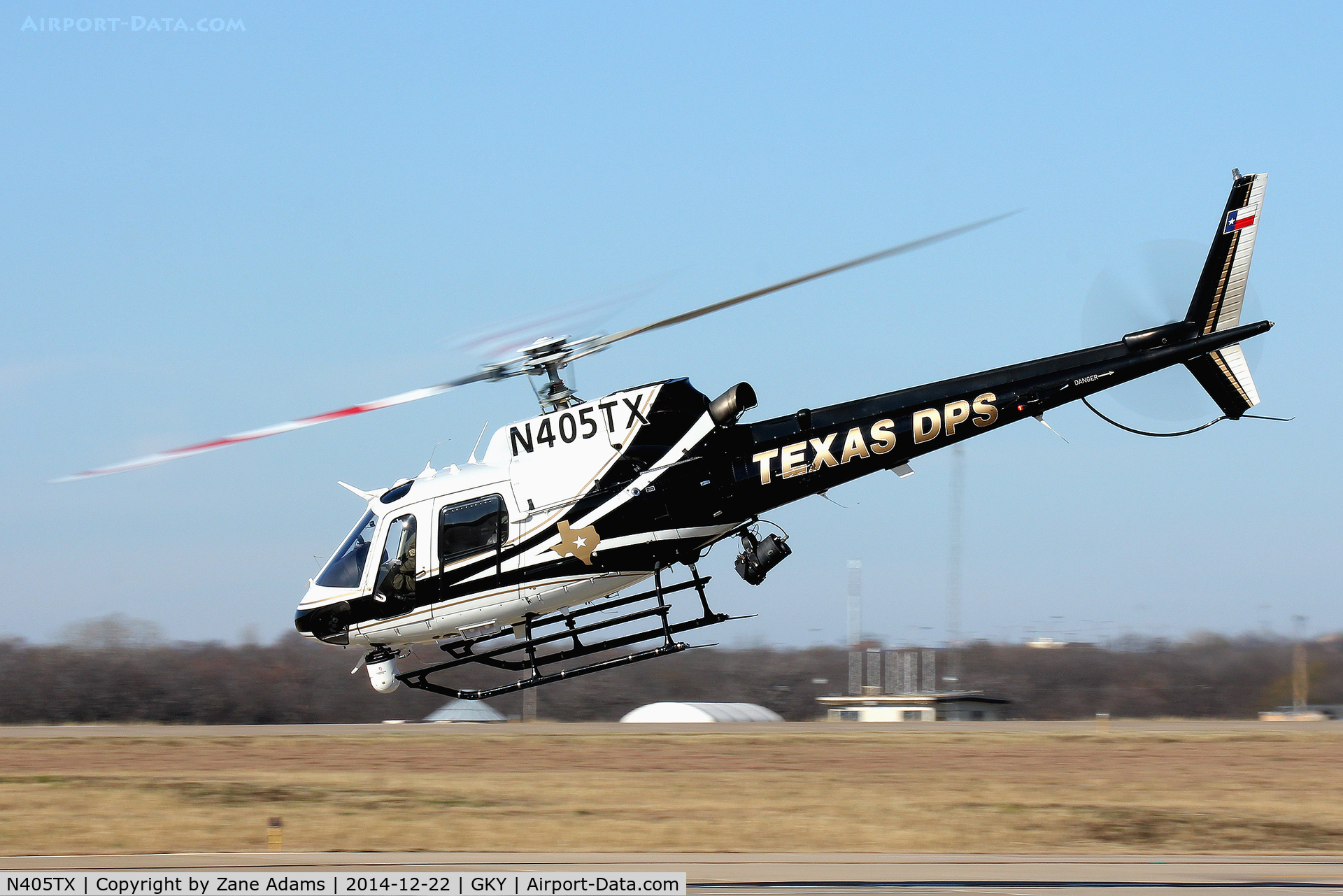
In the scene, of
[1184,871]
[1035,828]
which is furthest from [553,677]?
[1035,828]

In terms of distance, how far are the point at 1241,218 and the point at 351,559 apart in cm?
1275

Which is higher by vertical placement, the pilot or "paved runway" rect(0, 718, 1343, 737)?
the pilot

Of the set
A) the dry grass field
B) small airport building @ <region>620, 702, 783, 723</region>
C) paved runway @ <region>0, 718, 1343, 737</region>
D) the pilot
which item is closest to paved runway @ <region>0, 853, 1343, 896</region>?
the dry grass field

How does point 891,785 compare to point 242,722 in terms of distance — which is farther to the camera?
point 242,722

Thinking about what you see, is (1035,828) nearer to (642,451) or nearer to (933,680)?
(642,451)

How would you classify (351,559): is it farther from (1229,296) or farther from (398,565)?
(1229,296)

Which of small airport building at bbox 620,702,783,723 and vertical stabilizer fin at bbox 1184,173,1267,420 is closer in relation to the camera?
vertical stabilizer fin at bbox 1184,173,1267,420

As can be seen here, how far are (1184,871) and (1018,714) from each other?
41.7m

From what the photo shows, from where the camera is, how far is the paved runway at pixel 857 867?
58.3 feet

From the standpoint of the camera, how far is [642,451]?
57.7 ft

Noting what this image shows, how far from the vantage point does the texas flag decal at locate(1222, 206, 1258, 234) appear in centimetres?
1778
